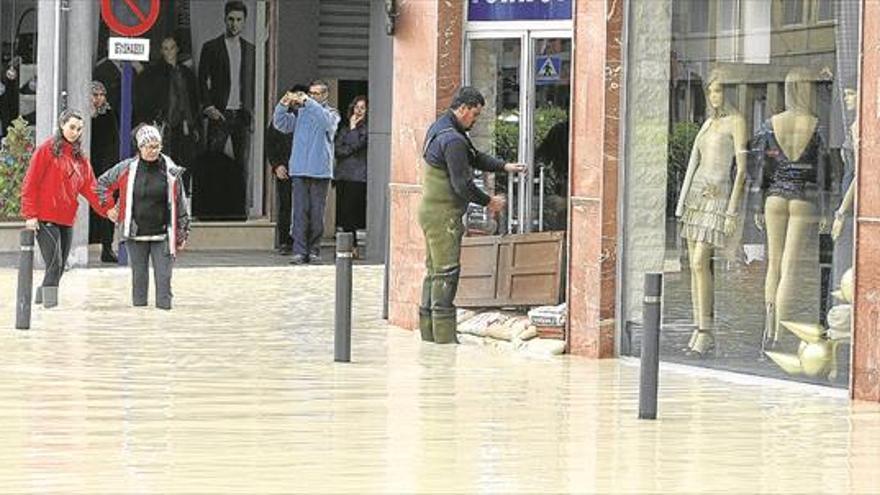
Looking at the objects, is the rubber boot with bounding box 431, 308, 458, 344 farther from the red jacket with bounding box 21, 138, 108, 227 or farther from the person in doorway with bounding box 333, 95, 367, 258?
the person in doorway with bounding box 333, 95, 367, 258

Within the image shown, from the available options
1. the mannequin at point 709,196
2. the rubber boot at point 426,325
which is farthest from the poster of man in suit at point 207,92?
the mannequin at point 709,196

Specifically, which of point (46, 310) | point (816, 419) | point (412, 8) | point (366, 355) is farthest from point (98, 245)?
point (816, 419)

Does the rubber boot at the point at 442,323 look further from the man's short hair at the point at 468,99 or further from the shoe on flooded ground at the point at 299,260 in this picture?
the shoe on flooded ground at the point at 299,260

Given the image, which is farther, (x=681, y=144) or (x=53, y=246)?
(x=53, y=246)

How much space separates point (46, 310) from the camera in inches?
877

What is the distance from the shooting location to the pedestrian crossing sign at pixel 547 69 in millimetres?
20219

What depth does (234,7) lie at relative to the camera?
31.4m

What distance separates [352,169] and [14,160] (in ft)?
13.2

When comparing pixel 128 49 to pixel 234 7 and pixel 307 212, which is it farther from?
pixel 234 7

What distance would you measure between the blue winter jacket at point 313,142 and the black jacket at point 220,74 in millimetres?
2633

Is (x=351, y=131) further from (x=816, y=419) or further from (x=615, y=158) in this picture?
(x=816, y=419)

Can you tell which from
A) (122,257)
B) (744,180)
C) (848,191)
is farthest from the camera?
(122,257)

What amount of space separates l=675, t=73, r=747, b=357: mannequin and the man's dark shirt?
1733 mm

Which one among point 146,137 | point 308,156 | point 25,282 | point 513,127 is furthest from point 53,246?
point 308,156
